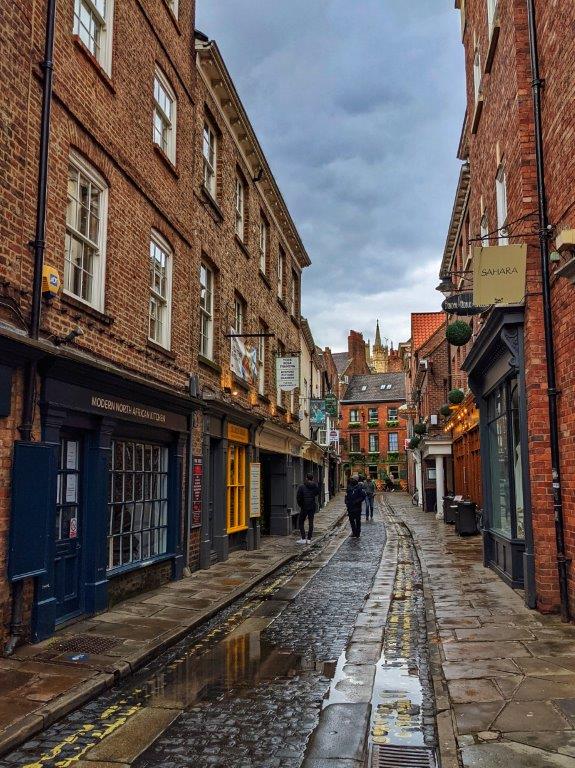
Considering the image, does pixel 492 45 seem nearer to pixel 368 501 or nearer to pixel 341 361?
pixel 368 501

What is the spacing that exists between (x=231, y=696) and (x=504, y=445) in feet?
24.0

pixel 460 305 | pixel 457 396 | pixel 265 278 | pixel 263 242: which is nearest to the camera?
pixel 460 305

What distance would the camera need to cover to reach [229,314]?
49.8ft

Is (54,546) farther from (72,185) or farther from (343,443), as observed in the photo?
(343,443)

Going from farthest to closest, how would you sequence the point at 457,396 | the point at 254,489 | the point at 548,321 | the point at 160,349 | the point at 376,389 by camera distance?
the point at 376,389, the point at 457,396, the point at 254,489, the point at 160,349, the point at 548,321

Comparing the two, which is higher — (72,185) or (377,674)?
(72,185)

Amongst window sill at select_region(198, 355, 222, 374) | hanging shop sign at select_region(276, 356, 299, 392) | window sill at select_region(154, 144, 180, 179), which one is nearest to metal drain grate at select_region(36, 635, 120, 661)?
window sill at select_region(198, 355, 222, 374)

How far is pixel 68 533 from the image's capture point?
318 inches

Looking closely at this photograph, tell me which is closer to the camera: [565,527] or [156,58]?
[565,527]

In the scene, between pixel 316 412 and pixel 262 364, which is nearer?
pixel 262 364

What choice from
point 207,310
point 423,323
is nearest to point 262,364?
point 207,310

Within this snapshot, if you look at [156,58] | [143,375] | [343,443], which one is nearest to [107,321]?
[143,375]

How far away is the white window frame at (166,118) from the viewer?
37.3ft

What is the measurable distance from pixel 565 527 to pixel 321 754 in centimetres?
505
